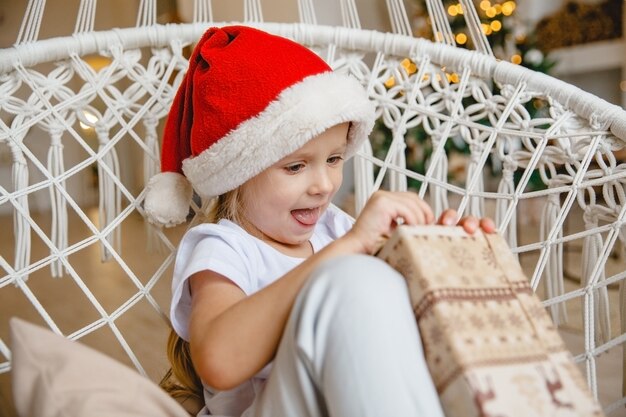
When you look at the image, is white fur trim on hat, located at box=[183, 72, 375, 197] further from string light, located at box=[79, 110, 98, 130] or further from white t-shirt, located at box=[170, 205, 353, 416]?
string light, located at box=[79, 110, 98, 130]

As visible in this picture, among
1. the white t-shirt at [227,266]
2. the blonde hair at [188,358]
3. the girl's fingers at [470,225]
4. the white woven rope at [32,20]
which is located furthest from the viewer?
the white woven rope at [32,20]

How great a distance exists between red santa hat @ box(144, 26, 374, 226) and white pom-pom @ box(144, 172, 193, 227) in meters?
0.03

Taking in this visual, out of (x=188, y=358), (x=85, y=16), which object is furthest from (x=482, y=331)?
(x=85, y=16)

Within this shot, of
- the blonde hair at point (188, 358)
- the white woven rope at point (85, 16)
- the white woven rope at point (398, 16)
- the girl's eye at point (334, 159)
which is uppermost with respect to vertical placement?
the white woven rope at point (85, 16)

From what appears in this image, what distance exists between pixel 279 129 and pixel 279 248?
17 centimetres

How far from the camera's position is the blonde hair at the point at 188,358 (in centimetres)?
81

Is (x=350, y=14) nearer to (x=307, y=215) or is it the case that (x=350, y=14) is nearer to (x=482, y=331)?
(x=307, y=215)

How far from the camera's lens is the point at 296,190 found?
74 centimetres

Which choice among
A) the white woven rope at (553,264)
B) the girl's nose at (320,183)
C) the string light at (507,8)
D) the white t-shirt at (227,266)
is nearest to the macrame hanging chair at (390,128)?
the white woven rope at (553,264)

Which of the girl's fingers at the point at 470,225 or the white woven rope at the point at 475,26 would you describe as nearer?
the girl's fingers at the point at 470,225

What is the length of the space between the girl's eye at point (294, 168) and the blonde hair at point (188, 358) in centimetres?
9

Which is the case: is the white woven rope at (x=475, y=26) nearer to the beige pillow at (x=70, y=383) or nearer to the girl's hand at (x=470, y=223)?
the girl's hand at (x=470, y=223)

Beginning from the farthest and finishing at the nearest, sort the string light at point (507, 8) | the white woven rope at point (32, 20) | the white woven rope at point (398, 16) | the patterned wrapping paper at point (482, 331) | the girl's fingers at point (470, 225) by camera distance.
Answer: the string light at point (507, 8), the white woven rope at point (398, 16), the white woven rope at point (32, 20), the girl's fingers at point (470, 225), the patterned wrapping paper at point (482, 331)

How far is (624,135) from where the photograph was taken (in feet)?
2.63
